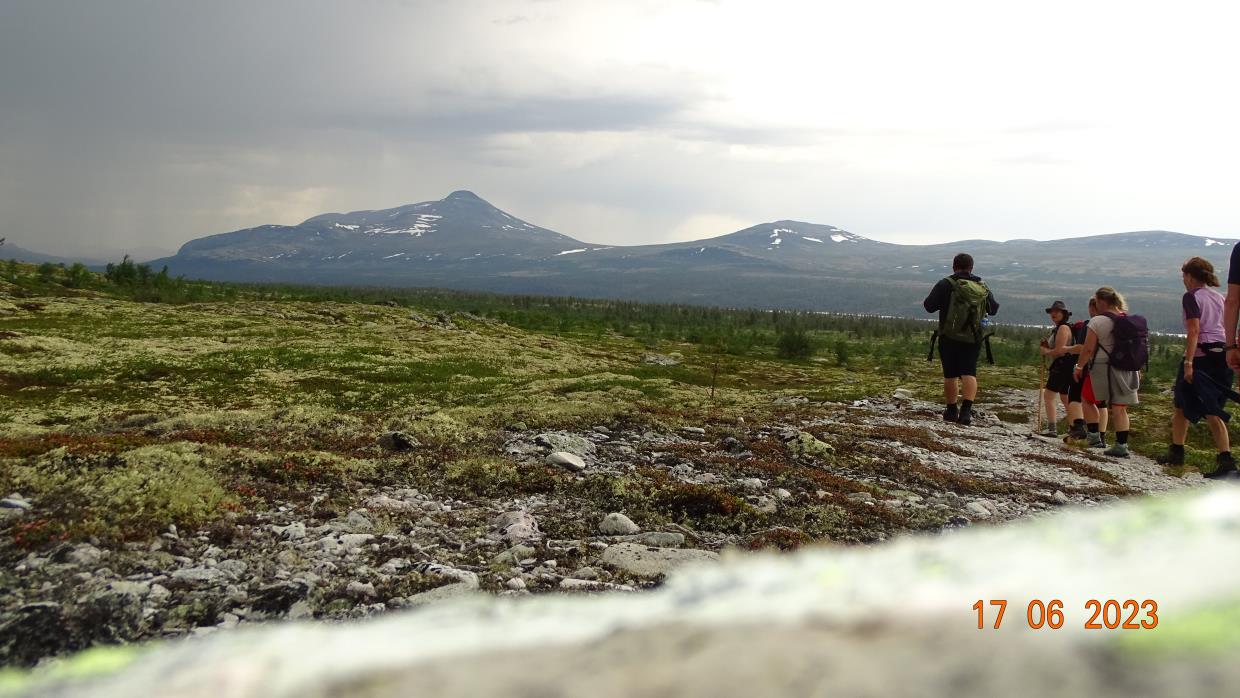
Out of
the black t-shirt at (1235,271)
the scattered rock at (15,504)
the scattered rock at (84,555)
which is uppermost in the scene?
the black t-shirt at (1235,271)

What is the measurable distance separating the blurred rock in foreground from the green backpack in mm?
14679

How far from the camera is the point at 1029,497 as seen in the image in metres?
10.7

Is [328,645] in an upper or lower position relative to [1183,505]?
lower

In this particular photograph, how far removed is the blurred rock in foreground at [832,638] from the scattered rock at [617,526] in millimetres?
5678

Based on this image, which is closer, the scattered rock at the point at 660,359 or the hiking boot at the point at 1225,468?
the hiking boot at the point at 1225,468

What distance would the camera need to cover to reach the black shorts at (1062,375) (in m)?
16.2

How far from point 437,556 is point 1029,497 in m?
9.48

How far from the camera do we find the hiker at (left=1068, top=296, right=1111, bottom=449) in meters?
15.0

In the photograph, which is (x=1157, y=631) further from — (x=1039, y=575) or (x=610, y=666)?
(x=610, y=666)

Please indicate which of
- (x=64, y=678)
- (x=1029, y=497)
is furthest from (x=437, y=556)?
(x=1029, y=497)

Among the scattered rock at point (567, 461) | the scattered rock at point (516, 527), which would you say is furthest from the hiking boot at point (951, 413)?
the scattered rock at point (516, 527)

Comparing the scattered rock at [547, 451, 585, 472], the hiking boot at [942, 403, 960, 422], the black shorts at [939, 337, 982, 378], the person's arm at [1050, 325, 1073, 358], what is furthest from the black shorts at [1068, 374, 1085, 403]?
the scattered rock at [547, 451, 585, 472]

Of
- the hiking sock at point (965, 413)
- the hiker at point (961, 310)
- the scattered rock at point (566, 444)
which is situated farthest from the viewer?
the hiking sock at point (965, 413)

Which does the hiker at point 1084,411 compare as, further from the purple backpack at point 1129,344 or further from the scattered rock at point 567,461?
the scattered rock at point 567,461
